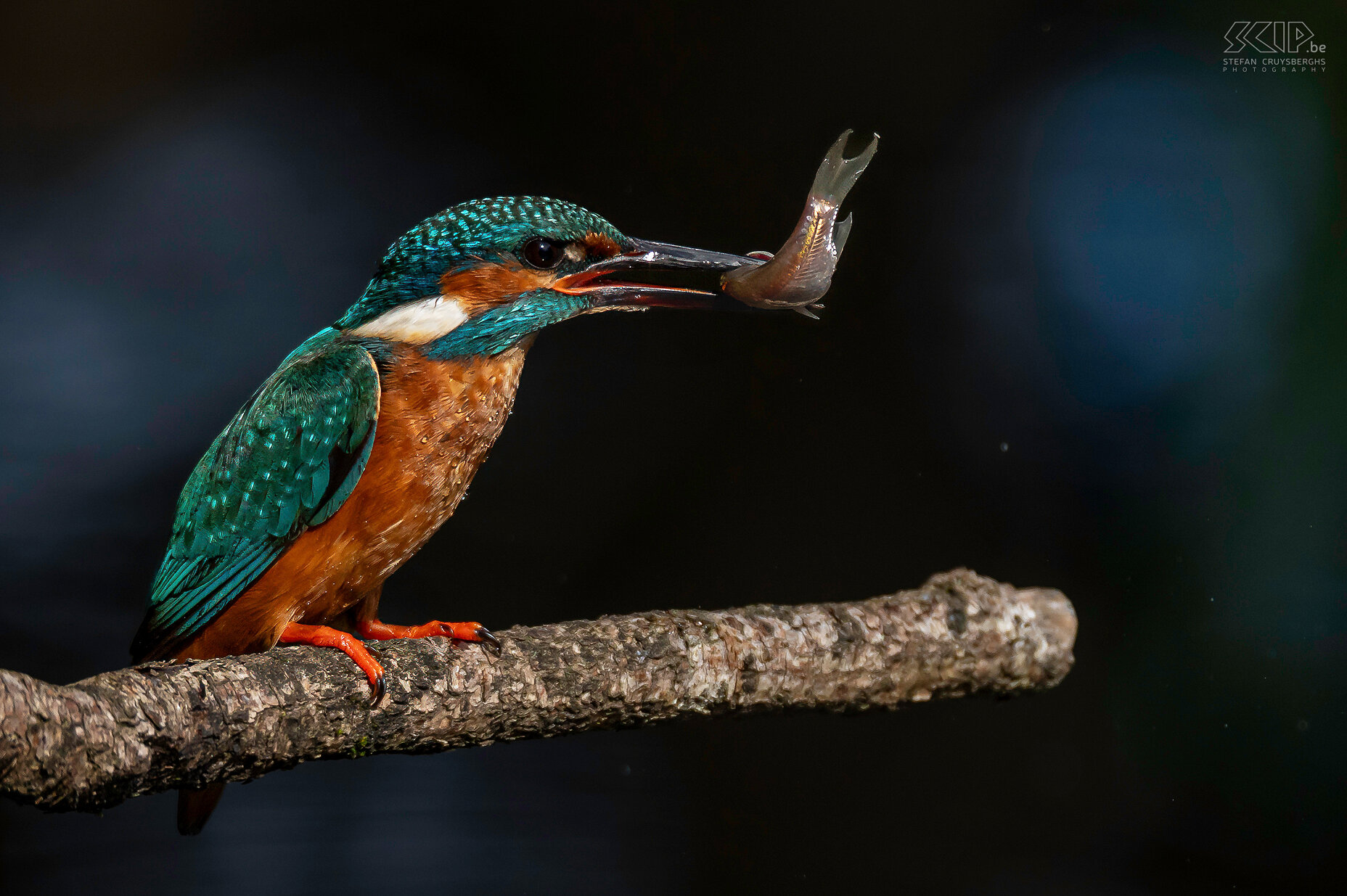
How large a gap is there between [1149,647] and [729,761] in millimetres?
1107

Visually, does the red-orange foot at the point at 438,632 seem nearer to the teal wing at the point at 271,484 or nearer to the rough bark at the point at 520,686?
the rough bark at the point at 520,686

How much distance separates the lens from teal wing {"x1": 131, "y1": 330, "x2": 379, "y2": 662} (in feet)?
4.06

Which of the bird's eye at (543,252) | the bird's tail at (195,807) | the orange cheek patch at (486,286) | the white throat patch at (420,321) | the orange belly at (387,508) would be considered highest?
the bird's eye at (543,252)

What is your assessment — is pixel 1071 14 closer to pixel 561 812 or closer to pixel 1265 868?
pixel 1265 868

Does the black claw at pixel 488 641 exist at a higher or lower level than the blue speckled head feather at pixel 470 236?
lower

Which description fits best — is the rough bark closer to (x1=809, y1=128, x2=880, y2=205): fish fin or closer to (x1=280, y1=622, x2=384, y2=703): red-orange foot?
(x1=280, y1=622, x2=384, y2=703): red-orange foot

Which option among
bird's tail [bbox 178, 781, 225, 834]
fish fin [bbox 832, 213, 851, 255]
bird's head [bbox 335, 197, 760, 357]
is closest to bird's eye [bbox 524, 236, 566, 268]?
bird's head [bbox 335, 197, 760, 357]

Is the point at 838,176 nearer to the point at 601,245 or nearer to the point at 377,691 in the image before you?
the point at 601,245

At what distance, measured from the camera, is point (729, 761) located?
8.11 ft

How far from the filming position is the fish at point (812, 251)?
124cm

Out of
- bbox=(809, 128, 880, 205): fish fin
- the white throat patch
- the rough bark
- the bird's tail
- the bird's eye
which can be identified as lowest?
the bird's tail

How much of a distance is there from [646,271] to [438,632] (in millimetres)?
581

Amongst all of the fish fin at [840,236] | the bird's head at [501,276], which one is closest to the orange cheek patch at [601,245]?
the bird's head at [501,276]

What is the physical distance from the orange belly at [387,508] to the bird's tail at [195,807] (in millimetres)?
190
